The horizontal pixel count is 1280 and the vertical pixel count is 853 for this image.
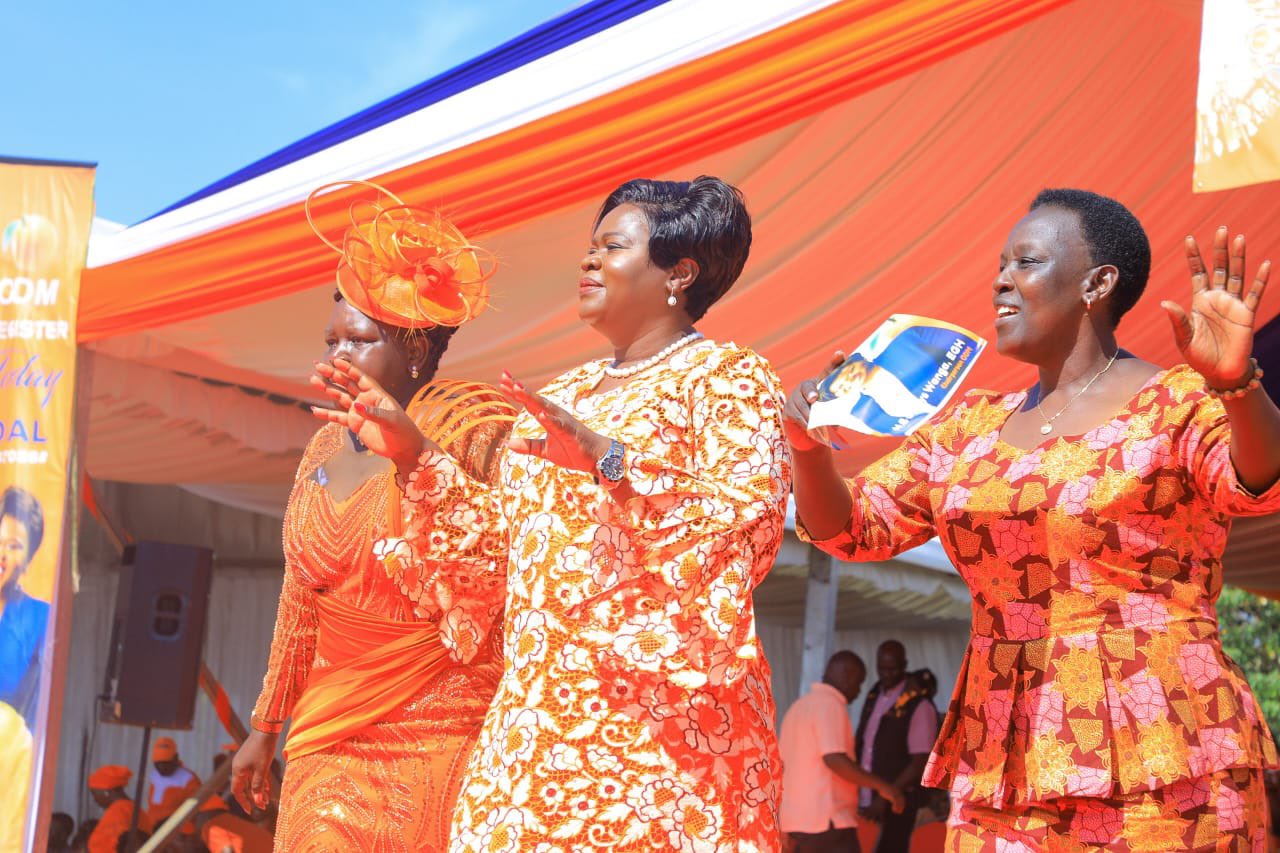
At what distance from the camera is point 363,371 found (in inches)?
131

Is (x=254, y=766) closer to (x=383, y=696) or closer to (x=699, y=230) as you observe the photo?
(x=383, y=696)

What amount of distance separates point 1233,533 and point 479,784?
698 centimetres

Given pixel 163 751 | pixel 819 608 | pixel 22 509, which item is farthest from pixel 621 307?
pixel 163 751

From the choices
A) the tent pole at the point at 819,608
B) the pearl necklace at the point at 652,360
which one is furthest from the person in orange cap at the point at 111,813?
the pearl necklace at the point at 652,360

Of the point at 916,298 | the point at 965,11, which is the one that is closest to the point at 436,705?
the point at 965,11

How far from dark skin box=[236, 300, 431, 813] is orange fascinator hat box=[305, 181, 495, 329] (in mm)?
52

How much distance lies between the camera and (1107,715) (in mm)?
2162

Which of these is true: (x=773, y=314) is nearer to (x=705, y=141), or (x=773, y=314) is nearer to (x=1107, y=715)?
(x=705, y=141)

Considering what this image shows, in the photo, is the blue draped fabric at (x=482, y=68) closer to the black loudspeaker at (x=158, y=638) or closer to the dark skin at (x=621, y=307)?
the dark skin at (x=621, y=307)

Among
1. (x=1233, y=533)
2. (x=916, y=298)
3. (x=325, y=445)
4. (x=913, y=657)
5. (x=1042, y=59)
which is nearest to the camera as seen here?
(x=325, y=445)

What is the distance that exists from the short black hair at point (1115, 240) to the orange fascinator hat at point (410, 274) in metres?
1.39

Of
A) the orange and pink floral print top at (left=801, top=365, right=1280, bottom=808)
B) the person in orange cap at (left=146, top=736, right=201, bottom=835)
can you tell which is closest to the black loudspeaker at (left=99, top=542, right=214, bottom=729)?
the person in orange cap at (left=146, top=736, right=201, bottom=835)

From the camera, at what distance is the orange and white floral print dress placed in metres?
2.29

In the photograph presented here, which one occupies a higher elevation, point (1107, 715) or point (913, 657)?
point (913, 657)
